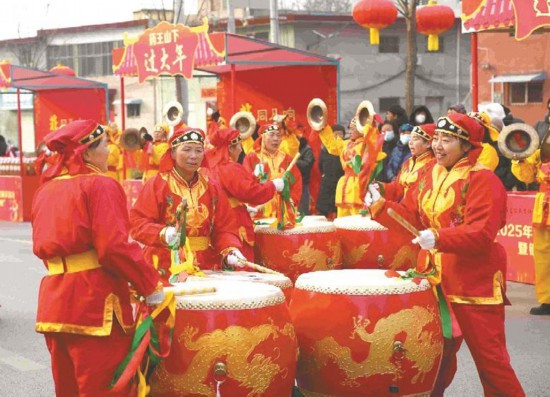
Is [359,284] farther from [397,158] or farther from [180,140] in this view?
[397,158]

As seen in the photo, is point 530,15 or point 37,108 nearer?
point 530,15

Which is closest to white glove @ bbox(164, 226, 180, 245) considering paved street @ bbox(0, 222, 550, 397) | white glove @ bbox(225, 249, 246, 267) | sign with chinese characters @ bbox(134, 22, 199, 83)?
white glove @ bbox(225, 249, 246, 267)

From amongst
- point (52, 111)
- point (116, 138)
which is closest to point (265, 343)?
point (116, 138)

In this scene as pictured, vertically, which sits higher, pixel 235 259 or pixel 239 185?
pixel 239 185

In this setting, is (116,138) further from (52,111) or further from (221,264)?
(221,264)

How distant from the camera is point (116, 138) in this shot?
17984mm

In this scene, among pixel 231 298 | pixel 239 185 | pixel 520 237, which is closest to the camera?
pixel 231 298

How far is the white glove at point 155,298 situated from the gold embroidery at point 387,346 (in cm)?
87

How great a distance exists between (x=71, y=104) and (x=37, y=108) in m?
0.77

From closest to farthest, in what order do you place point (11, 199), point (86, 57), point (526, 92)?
point (11, 199) → point (526, 92) → point (86, 57)

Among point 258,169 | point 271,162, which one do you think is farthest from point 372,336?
point 271,162

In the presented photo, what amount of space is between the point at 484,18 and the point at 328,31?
2430 cm

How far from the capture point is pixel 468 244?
5121 mm

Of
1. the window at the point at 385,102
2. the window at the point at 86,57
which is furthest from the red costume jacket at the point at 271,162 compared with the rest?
the window at the point at 86,57
